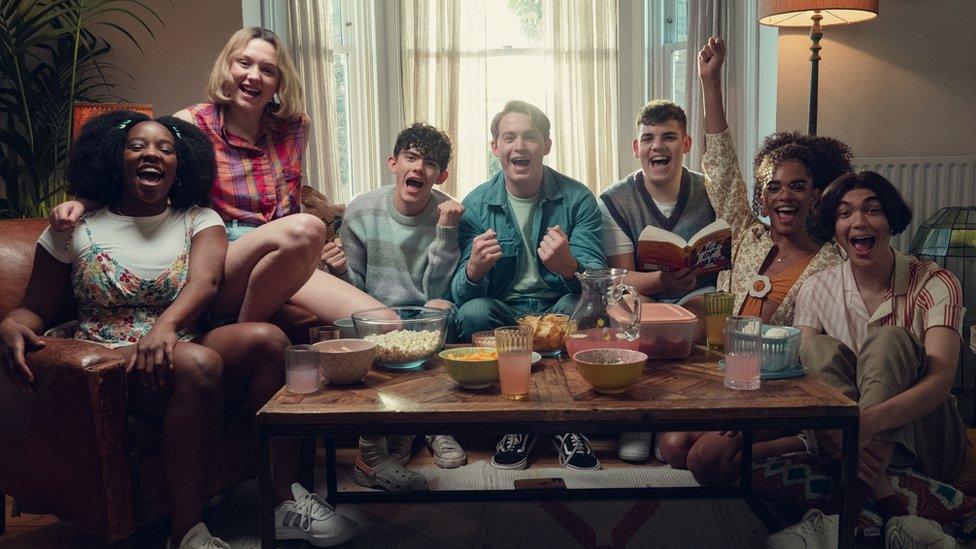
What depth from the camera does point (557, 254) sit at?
93.4 inches

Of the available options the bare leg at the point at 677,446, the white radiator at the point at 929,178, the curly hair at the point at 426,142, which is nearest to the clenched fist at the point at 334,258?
the curly hair at the point at 426,142

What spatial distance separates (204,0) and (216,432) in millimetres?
2265

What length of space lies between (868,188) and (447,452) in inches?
53.8

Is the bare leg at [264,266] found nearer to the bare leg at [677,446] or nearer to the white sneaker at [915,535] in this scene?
the bare leg at [677,446]

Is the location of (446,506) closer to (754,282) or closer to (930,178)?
(754,282)

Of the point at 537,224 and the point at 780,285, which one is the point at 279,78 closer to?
the point at 537,224

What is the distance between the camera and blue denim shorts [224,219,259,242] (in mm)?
2295

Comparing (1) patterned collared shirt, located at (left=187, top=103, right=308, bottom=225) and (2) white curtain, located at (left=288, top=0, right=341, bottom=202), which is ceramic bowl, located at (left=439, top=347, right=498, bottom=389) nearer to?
(1) patterned collared shirt, located at (left=187, top=103, right=308, bottom=225)

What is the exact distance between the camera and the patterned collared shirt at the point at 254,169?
7.73 feet

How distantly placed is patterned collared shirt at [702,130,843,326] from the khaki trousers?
36cm

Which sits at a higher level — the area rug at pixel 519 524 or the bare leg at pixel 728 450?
the bare leg at pixel 728 450

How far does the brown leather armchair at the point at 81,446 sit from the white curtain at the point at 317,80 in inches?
93.6

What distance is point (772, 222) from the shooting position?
2375mm

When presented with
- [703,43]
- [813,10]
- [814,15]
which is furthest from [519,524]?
[703,43]
